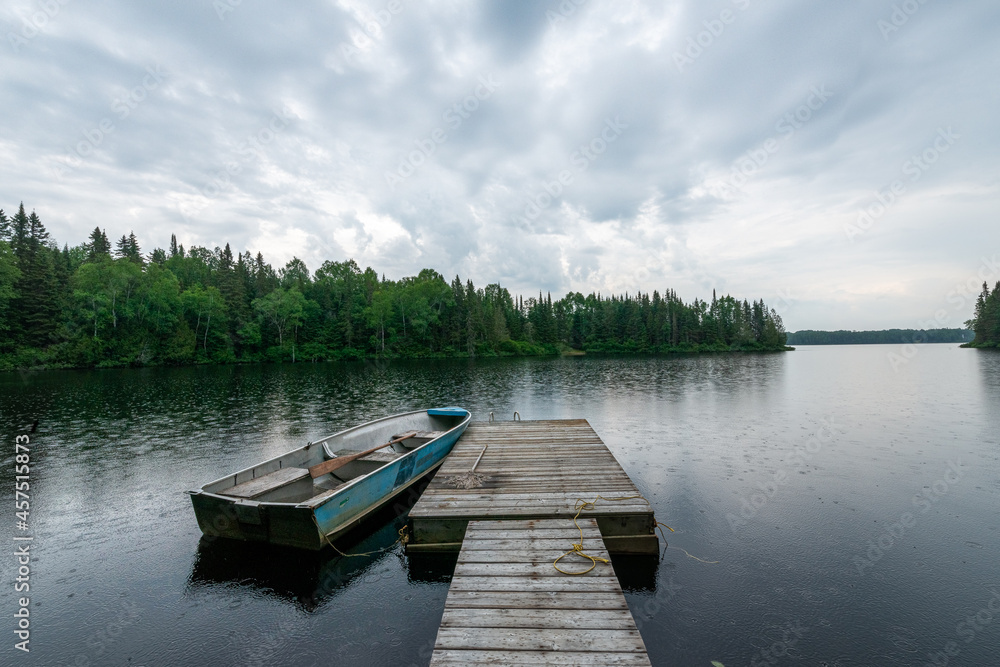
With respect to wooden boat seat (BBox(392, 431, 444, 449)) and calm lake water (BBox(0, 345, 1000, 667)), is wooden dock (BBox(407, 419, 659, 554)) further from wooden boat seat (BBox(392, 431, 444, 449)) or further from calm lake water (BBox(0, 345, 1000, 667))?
wooden boat seat (BBox(392, 431, 444, 449))

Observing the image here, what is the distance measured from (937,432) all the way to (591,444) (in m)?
15.1

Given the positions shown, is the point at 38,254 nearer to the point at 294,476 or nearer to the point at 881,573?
the point at 294,476

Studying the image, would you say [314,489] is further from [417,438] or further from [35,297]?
[35,297]

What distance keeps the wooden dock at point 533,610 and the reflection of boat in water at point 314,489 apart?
289 cm

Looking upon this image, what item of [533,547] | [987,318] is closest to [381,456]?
[533,547]

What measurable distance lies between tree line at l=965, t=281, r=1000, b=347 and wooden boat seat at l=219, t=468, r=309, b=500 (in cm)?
12455

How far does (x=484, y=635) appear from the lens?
412cm

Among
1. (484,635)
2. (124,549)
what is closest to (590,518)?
(484,635)

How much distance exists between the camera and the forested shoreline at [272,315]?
5097 centimetres

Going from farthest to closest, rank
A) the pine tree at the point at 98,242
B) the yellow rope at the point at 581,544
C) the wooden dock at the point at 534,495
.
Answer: the pine tree at the point at 98,242 < the wooden dock at the point at 534,495 < the yellow rope at the point at 581,544

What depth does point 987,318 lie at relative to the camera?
88.0m

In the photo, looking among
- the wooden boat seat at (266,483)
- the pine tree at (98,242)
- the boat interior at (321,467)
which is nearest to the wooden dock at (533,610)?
the boat interior at (321,467)

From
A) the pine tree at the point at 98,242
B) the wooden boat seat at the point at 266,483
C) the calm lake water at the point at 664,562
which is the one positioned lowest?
the calm lake water at the point at 664,562

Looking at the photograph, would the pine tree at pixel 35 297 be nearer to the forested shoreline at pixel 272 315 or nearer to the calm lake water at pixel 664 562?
the forested shoreline at pixel 272 315
